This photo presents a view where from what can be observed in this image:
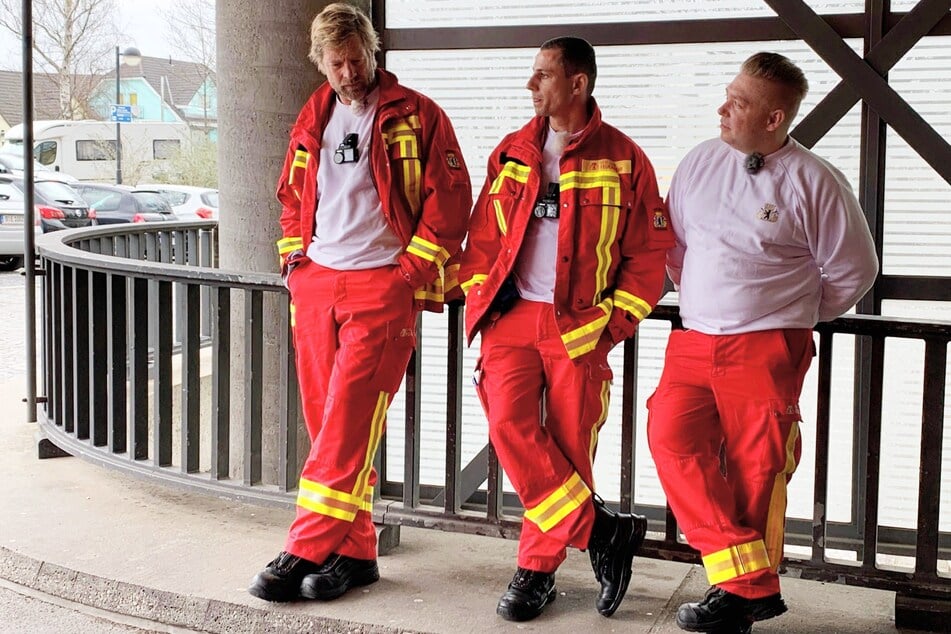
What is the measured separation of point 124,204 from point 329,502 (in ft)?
63.7

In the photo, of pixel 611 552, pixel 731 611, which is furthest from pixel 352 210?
pixel 731 611

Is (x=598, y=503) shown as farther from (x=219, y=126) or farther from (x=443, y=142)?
(x=219, y=126)

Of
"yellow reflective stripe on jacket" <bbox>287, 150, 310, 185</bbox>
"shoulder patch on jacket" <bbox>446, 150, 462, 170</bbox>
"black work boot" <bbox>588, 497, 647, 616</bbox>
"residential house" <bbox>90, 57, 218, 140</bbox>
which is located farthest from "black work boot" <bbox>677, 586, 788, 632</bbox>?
"residential house" <bbox>90, 57, 218, 140</bbox>

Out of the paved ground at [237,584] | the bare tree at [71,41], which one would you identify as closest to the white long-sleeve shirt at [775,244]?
the paved ground at [237,584]

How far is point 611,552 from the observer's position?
427cm

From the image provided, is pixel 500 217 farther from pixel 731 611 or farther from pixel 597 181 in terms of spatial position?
→ pixel 731 611

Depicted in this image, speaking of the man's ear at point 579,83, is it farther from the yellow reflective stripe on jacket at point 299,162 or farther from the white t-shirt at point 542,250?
the yellow reflective stripe on jacket at point 299,162

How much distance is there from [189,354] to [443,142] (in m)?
1.86

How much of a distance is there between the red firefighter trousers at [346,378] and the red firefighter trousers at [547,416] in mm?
411

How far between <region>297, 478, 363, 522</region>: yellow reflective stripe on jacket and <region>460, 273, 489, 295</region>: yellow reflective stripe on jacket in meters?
0.87

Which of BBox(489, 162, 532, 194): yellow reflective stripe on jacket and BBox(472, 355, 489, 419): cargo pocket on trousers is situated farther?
BBox(472, 355, 489, 419): cargo pocket on trousers

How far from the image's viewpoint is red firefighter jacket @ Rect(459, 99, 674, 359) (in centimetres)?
400

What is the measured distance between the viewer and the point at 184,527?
17.3ft

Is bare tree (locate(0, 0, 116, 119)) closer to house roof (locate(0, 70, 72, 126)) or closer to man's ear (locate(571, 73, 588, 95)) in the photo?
house roof (locate(0, 70, 72, 126))
